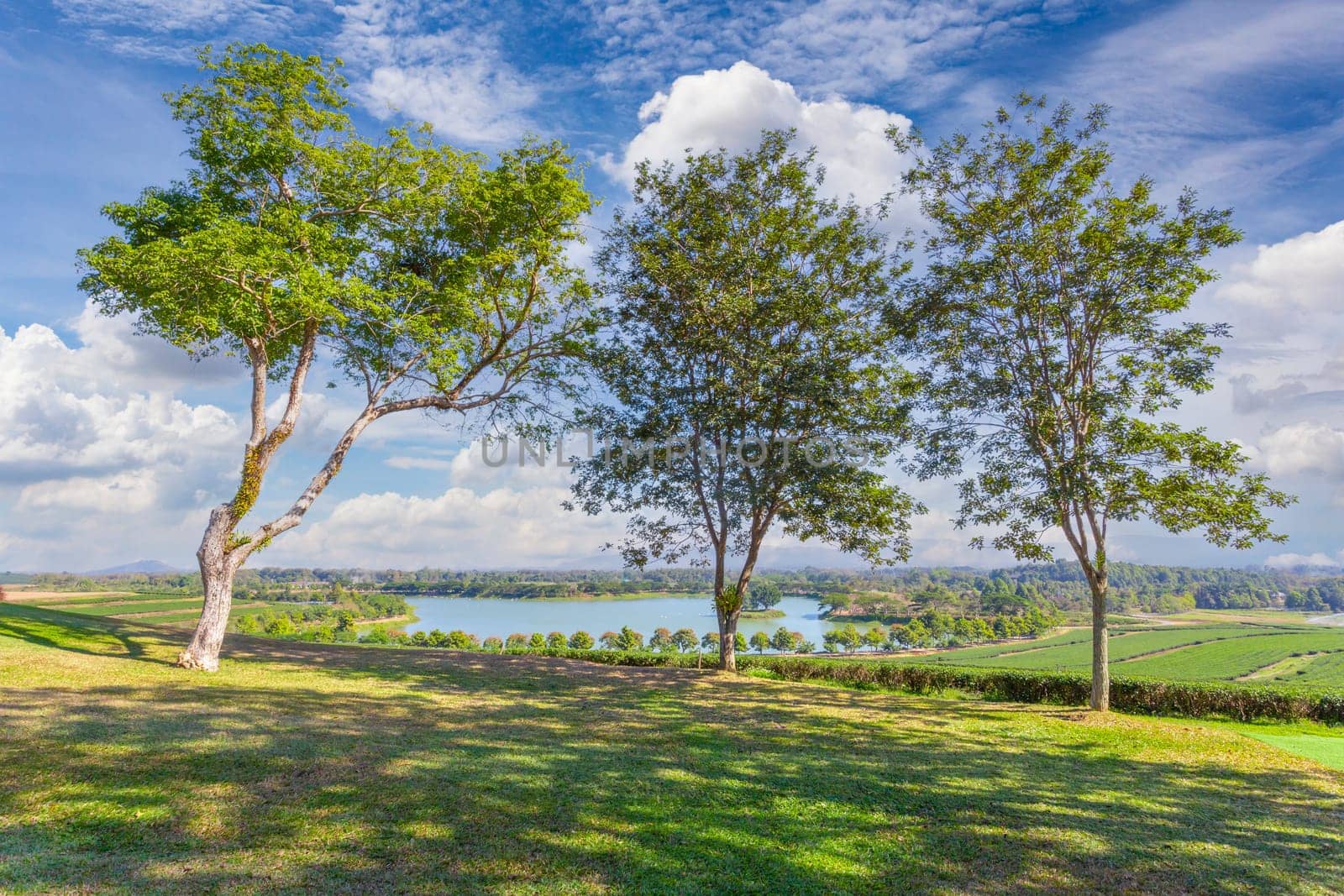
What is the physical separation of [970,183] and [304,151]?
48.8ft

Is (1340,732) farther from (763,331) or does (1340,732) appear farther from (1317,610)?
(1317,610)

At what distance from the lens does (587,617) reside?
52.5 metres

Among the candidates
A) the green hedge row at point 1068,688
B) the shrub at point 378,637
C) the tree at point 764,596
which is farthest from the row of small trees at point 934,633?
the shrub at point 378,637

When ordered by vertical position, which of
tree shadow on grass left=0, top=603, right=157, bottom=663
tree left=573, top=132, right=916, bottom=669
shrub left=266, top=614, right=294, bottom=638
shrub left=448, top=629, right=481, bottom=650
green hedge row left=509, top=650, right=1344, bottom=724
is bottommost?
shrub left=448, top=629, right=481, bottom=650

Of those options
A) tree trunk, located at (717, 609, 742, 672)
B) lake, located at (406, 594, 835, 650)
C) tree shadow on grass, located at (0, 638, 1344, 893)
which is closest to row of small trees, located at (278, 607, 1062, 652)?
lake, located at (406, 594, 835, 650)

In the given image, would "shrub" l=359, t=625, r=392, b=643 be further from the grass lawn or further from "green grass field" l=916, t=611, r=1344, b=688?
"green grass field" l=916, t=611, r=1344, b=688

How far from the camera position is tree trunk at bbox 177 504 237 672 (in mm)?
11656

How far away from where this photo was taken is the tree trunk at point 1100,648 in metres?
12.5

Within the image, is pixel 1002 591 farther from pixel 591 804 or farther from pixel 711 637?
pixel 591 804

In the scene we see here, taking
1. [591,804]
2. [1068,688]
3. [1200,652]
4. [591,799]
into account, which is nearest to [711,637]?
[1068,688]

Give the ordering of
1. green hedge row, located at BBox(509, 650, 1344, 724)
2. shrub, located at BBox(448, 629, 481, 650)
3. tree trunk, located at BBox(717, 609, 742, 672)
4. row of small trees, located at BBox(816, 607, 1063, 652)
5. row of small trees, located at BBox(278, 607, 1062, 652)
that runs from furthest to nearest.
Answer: row of small trees, located at BBox(816, 607, 1063, 652) → shrub, located at BBox(448, 629, 481, 650) → row of small trees, located at BBox(278, 607, 1062, 652) → tree trunk, located at BBox(717, 609, 742, 672) → green hedge row, located at BBox(509, 650, 1344, 724)

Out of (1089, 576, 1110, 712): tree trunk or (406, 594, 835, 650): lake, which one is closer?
(1089, 576, 1110, 712): tree trunk

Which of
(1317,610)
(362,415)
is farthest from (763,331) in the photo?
(1317,610)

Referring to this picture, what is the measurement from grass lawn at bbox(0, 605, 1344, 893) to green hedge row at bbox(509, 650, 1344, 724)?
3.82m
